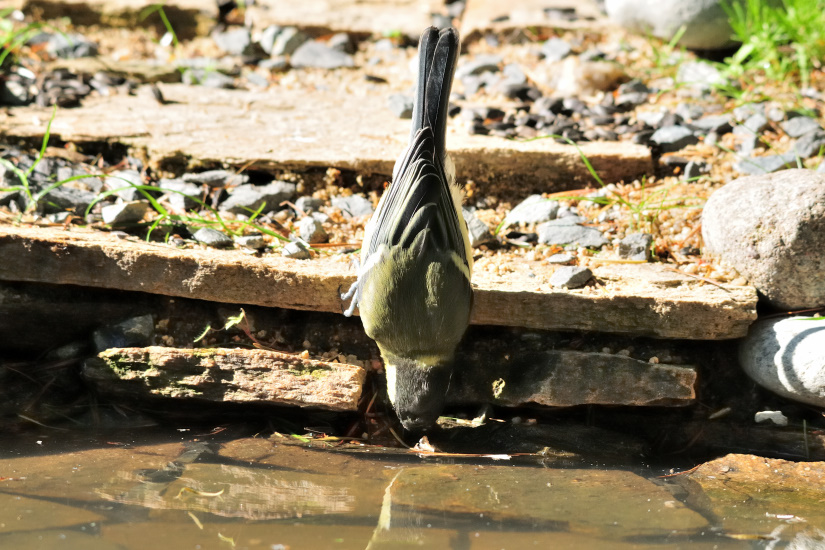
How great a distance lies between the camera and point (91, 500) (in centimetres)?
273

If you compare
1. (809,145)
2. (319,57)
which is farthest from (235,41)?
(809,145)

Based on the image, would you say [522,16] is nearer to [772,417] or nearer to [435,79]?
[435,79]

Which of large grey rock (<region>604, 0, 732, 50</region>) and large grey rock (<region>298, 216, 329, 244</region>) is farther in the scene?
large grey rock (<region>604, 0, 732, 50</region>)

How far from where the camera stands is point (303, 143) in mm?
4543

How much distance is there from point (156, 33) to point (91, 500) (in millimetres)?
4705

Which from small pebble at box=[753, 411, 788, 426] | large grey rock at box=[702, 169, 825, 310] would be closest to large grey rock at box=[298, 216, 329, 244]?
large grey rock at box=[702, 169, 825, 310]

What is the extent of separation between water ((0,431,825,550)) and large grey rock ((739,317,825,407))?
569 mm

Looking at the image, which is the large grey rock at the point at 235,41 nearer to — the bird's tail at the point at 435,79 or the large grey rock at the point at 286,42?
the large grey rock at the point at 286,42

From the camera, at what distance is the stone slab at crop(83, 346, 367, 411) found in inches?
132

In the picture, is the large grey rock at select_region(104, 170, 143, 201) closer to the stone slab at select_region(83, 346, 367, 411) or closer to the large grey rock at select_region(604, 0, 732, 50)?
the stone slab at select_region(83, 346, 367, 411)

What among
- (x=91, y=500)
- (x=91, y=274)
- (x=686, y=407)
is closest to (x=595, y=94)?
(x=686, y=407)

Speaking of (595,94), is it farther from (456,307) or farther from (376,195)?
(456,307)

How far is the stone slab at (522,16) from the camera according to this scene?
6.34 m

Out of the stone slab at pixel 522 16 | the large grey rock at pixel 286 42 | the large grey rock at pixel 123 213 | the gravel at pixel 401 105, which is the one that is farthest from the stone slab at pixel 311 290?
the stone slab at pixel 522 16
